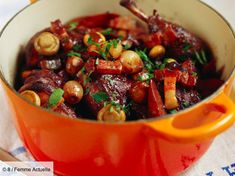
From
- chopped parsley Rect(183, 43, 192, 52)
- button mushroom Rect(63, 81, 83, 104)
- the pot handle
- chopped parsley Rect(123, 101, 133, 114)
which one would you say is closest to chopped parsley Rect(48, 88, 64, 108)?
button mushroom Rect(63, 81, 83, 104)

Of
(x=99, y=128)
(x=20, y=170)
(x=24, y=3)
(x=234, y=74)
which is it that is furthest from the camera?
(x=24, y=3)

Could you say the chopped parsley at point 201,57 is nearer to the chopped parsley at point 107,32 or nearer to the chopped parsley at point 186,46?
the chopped parsley at point 186,46

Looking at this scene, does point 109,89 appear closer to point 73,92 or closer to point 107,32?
point 73,92

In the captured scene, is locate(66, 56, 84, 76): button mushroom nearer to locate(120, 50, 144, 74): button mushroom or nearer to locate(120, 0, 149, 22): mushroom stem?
locate(120, 50, 144, 74): button mushroom

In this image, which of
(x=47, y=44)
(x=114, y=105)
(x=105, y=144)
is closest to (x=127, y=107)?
(x=114, y=105)

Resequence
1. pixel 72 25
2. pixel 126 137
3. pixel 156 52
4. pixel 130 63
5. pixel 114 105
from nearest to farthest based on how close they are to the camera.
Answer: pixel 126 137
pixel 114 105
pixel 130 63
pixel 156 52
pixel 72 25

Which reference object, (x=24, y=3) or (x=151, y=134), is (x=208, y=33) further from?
(x=24, y=3)

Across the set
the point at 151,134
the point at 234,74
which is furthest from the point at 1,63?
the point at 234,74

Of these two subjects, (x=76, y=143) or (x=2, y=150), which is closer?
(x=76, y=143)
